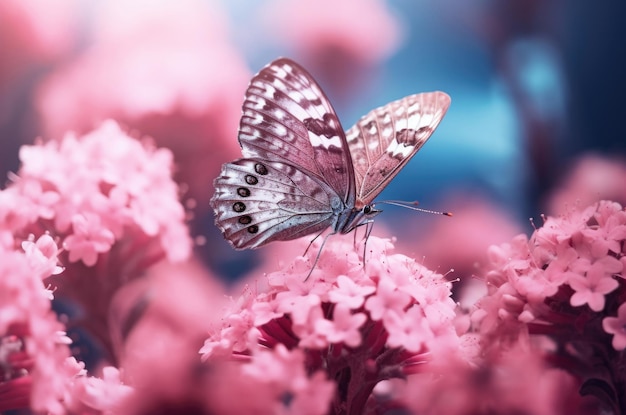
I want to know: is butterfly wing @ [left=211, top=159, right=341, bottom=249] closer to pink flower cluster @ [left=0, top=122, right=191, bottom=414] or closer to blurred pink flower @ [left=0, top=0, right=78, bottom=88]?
pink flower cluster @ [left=0, top=122, right=191, bottom=414]

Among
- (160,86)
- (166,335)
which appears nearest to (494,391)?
(166,335)

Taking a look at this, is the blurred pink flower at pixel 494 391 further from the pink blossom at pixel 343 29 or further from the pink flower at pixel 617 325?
the pink blossom at pixel 343 29

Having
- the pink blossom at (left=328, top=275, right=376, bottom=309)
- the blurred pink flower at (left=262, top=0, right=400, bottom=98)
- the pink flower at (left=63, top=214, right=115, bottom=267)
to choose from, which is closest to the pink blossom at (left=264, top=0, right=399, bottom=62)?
the blurred pink flower at (left=262, top=0, right=400, bottom=98)

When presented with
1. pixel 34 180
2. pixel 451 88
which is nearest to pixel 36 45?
pixel 34 180

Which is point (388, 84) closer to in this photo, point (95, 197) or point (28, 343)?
point (95, 197)

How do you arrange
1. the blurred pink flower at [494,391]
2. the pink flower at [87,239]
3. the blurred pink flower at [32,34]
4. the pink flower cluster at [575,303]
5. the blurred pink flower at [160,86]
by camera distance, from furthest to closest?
the blurred pink flower at [32,34], the blurred pink flower at [160,86], the pink flower at [87,239], the pink flower cluster at [575,303], the blurred pink flower at [494,391]

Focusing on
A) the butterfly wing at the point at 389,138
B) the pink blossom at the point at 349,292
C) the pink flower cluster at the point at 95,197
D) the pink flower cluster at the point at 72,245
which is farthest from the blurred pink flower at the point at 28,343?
the butterfly wing at the point at 389,138
